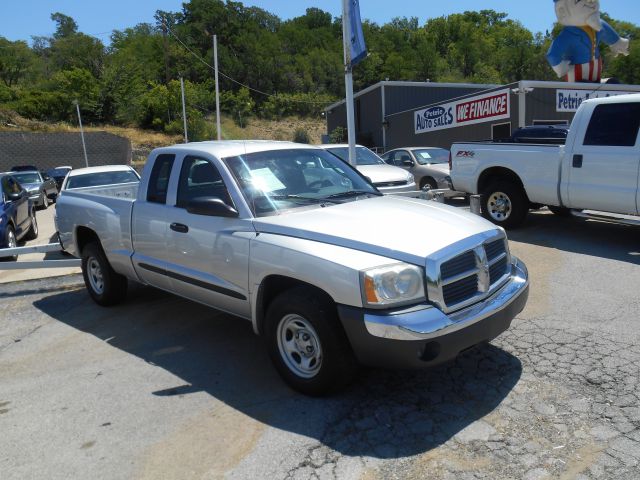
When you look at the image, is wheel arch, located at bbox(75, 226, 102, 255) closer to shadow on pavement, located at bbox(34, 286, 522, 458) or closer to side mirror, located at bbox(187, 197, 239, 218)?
shadow on pavement, located at bbox(34, 286, 522, 458)

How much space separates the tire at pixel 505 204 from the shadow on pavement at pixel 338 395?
471 centimetres

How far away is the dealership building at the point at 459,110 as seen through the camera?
838 inches

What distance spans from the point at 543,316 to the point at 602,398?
5.14ft

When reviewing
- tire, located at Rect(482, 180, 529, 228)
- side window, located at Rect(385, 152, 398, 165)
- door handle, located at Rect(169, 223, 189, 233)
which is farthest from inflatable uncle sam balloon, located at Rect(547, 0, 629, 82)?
door handle, located at Rect(169, 223, 189, 233)

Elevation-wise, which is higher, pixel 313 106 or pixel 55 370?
pixel 313 106

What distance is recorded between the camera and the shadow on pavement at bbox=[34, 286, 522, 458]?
3283 millimetres

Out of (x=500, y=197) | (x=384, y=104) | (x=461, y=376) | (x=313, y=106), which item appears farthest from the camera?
(x=313, y=106)

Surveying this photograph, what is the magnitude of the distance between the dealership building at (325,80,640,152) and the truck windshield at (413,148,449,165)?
3.52 m

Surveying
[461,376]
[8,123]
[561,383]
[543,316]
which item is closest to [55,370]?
[461,376]

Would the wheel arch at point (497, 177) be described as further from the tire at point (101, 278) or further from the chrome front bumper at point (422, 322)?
the tire at point (101, 278)

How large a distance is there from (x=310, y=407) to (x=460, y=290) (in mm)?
1287

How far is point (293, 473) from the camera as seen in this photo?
294 cm

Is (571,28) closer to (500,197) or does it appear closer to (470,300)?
(500,197)

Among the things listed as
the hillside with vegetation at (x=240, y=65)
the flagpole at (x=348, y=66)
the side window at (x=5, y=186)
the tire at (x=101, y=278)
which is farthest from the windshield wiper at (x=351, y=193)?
the hillside with vegetation at (x=240, y=65)
